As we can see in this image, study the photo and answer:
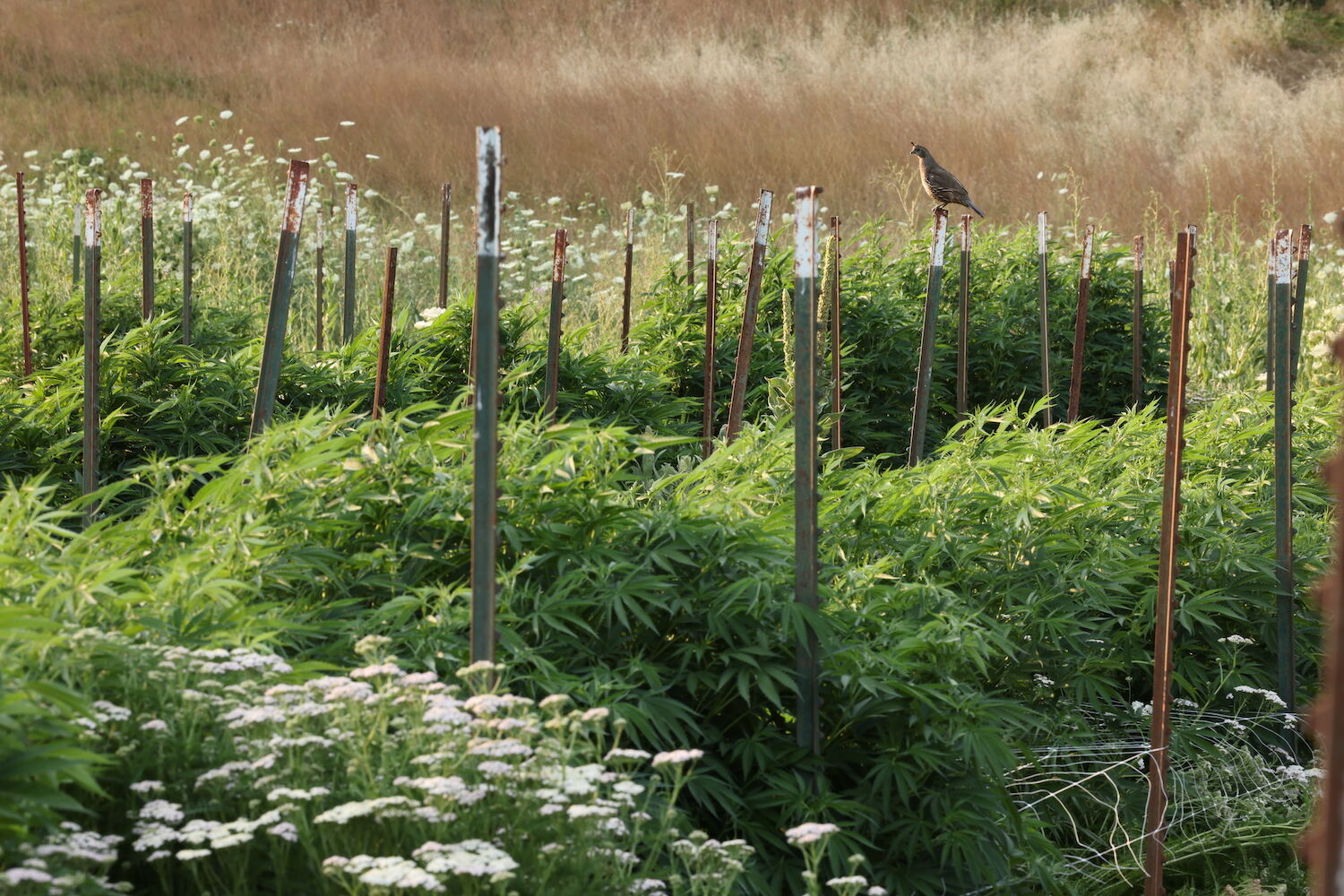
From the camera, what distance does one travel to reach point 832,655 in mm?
2268

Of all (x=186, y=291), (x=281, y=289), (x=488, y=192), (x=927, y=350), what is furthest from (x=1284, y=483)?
(x=186, y=291)

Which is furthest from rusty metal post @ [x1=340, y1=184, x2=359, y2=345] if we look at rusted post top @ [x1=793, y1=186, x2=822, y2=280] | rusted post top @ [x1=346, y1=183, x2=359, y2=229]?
rusted post top @ [x1=793, y1=186, x2=822, y2=280]

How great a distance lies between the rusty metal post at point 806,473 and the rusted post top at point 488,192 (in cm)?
52

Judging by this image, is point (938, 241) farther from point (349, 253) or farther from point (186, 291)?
point (186, 291)

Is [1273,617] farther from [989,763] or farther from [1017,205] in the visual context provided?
[1017,205]

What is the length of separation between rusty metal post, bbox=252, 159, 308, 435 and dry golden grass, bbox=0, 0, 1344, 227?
841 centimetres

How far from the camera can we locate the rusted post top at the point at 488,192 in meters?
1.91

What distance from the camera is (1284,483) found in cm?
302

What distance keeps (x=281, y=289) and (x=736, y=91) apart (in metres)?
11.6

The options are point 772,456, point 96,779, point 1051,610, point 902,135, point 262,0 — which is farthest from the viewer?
point 262,0

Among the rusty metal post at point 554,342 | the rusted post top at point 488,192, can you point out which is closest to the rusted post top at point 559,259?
the rusty metal post at point 554,342

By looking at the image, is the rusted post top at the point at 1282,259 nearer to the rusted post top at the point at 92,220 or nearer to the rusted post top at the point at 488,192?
the rusted post top at the point at 488,192

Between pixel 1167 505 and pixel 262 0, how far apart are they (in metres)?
15.9

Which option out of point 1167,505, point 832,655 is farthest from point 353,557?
point 1167,505
